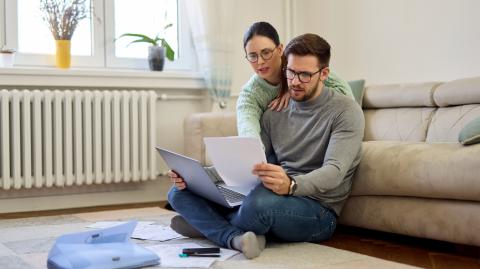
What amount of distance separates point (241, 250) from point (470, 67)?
1.69m

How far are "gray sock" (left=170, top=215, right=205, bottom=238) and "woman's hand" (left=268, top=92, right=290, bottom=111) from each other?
53 centimetres

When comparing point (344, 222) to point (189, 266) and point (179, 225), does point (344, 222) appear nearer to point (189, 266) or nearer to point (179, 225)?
point (179, 225)

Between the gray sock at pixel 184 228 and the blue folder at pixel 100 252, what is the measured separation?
0.38 meters

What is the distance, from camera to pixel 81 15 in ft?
11.6

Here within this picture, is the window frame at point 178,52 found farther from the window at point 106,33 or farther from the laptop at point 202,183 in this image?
the laptop at point 202,183

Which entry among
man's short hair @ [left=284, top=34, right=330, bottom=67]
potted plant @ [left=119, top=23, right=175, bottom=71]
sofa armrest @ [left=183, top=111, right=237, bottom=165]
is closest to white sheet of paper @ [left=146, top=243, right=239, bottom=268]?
man's short hair @ [left=284, top=34, right=330, bottom=67]

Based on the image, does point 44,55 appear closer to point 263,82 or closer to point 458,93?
point 263,82

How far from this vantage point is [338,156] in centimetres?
202

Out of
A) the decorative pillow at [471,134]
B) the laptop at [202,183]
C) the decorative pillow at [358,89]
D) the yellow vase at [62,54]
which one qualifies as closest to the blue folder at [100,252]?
the laptop at [202,183]

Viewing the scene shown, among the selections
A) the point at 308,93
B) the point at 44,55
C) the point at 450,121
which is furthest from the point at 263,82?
the point at 44,55

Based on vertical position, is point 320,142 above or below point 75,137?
above

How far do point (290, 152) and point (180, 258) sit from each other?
56cm

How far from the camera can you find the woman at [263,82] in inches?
88.7

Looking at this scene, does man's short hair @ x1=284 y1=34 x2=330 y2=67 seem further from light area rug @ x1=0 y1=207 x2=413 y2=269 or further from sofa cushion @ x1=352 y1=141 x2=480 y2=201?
light area rug @ x1=0 y1=207 x2=413 y2=269
